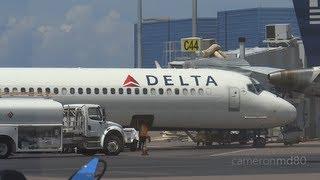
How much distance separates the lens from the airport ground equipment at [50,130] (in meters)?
33.8

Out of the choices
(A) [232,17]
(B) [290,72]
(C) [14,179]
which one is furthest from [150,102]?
(A) [232,17]

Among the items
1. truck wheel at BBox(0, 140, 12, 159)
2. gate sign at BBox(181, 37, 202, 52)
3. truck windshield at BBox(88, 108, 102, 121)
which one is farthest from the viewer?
gate sign at BBox(181, 37, 202, 52)

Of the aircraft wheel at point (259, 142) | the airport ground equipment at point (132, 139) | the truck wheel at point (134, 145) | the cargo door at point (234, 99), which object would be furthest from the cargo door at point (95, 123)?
the aircraft wheel at point (259, 142)

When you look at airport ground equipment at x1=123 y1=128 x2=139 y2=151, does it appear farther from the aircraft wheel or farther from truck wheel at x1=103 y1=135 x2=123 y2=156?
the aircraft wheel

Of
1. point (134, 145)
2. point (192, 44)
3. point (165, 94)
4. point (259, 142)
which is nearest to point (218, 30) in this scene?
point (192, 44)

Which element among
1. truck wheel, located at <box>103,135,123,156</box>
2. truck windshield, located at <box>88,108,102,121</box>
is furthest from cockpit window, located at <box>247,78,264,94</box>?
truck wheel, located at <box>103,135,123,156</box>

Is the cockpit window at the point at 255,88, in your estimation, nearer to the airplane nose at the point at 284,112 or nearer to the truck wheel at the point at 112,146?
the airplane nose at the point at 284,112

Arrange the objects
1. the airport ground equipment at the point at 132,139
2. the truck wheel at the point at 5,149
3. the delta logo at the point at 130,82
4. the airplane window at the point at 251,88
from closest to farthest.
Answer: the truck wheel at the point at 5,149 < the delta logo at the point at 130,82 < the airport ground equipment at the point at 132,139 < the airplane window at the point at 251,88

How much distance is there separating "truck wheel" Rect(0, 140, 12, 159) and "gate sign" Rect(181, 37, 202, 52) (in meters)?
24.1

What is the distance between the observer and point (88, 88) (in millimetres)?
41688

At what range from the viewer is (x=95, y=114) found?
123 ft

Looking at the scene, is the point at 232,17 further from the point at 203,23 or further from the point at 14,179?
the point at 14,179

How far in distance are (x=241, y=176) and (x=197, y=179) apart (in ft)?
4.84

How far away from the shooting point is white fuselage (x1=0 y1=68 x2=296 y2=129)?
41.2m
